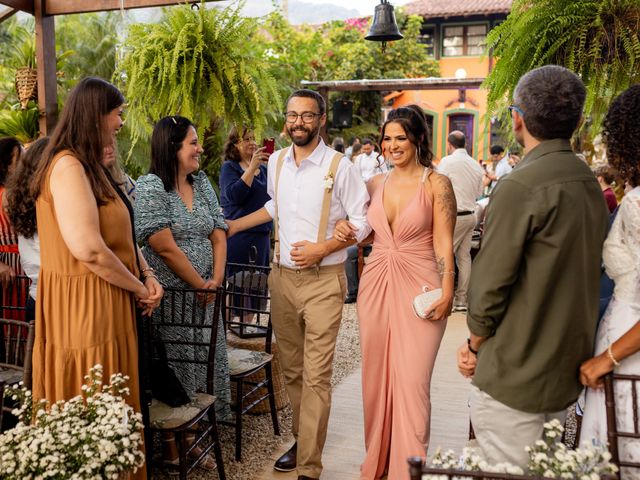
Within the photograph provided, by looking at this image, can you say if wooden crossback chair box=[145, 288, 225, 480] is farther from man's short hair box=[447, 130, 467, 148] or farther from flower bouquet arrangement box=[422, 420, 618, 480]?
man's short hair box=[447, 130, 467, 148]

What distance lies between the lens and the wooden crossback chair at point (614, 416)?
1919 mm

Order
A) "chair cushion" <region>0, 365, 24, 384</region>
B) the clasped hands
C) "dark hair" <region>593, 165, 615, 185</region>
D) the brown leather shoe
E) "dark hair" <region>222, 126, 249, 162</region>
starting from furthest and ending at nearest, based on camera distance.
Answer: "dark hair" <region>222, 126, 249, 162</region> < "dark hair" <region>593, 165, 615, 185</region> < the brown leather shoe < "chair cushion" <region>0, 365, 24, 384</region> < the clasped hands

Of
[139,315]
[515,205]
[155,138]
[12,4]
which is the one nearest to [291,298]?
[139,315]

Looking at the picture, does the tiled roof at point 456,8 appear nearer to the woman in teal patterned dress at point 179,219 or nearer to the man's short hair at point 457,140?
the man's short hair at point 457,140

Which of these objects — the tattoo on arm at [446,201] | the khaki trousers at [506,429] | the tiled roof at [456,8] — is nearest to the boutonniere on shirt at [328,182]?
the tattoo on arm at [446,201]

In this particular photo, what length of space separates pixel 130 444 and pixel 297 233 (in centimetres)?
155

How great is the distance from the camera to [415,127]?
3115 mm

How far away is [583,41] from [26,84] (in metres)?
4.60

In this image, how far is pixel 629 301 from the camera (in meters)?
2.03

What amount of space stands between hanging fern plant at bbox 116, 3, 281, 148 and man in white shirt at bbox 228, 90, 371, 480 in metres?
0.86

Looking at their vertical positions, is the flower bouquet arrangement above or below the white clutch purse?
below

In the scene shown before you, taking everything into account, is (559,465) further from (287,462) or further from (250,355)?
(250,355)

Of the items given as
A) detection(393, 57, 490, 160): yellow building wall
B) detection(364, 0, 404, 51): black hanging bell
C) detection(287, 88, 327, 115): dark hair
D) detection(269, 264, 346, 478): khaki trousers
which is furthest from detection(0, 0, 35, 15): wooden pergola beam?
detection(393, 57, 490, 160): yellow building wall

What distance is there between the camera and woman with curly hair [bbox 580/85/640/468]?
1.98m
